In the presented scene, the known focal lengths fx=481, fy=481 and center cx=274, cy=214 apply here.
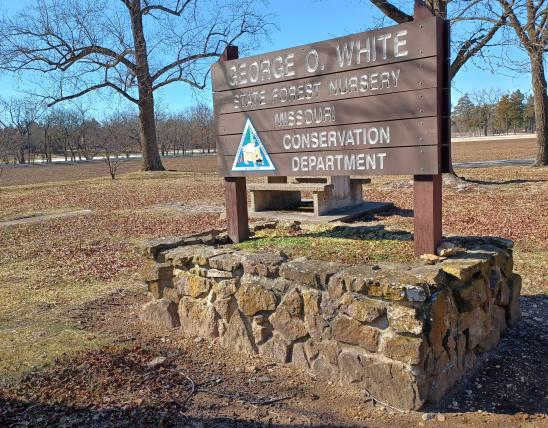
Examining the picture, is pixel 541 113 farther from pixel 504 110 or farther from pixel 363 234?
pixel 504 110

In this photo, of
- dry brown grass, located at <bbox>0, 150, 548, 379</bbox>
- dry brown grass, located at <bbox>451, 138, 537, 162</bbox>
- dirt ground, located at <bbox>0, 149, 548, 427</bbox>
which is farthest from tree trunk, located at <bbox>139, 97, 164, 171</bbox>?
dirt ground, located at <bbox>0, 149, 548, 427</bbox>

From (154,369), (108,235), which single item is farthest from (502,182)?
(154,369)

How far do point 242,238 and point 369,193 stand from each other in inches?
318

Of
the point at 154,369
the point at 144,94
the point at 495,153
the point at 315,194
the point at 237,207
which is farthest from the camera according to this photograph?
the point at 495,153

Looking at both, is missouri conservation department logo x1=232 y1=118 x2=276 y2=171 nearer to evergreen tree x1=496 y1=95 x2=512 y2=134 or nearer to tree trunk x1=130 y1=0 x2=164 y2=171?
tree trunk x1=130 y1=0 x2=164 y2=171

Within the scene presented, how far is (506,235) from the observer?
6.99m

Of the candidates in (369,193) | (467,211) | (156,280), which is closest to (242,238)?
(156,280)

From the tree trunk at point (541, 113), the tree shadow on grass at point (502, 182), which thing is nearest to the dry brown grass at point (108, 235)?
the tree shadow on grass at point (502, 182)

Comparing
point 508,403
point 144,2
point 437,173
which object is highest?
point 144,2

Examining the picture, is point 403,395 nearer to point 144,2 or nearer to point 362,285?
point 362,285

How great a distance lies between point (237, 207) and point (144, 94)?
19.8 m

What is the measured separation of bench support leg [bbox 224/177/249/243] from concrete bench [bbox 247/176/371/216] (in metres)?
3.46

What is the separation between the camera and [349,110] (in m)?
3.88

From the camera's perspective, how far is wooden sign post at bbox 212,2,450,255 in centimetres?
344
